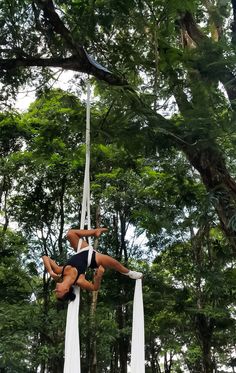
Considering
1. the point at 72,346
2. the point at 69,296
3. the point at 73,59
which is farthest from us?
the point at 73,59

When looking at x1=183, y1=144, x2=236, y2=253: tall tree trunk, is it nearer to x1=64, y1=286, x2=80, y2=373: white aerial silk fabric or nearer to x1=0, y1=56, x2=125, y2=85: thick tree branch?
x1=0, y1=56, x2=125, y2=85: thick tree branch

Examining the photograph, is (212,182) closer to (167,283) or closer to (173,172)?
(173,172)

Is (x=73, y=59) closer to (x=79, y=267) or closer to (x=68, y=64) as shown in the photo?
(x=68, y=64)

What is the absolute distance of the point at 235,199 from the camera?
3.42 meters

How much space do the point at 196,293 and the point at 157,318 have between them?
1.35 metres

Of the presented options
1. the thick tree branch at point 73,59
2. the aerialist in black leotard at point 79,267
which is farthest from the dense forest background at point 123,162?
the aerialist in black leotard at point 79,267

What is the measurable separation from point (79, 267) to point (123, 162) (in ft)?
8.29

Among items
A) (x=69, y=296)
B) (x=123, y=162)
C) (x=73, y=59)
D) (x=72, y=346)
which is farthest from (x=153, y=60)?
(x=72, y=346)

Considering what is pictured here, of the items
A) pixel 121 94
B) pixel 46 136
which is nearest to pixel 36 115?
pixel 46 136

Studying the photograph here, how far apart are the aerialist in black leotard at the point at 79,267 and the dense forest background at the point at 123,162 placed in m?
0.99

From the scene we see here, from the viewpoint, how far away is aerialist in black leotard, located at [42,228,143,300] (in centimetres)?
232

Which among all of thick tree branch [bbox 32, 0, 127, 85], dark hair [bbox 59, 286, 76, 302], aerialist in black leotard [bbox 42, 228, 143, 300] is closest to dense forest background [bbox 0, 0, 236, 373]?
thick tree branch [bbox 32, 0, 127, 85]

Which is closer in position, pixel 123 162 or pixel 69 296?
pixel 69 296

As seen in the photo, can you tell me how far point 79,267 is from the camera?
240cm
